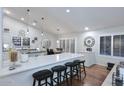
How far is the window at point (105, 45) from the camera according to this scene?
623 centimetres

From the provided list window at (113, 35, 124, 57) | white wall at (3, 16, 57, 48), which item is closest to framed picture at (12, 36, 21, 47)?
white wall at (3, 16, 57, 48)

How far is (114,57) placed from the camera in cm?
590

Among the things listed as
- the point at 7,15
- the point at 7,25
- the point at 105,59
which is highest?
the point at 7,15

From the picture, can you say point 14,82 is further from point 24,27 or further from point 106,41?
point 24,27

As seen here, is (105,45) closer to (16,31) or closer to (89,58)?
(89,58)

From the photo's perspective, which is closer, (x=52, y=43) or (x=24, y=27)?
(x=24, y=27)

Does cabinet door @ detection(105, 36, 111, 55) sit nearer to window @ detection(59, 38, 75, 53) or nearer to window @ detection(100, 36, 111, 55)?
window @ detection(100, 36, 111, 55)

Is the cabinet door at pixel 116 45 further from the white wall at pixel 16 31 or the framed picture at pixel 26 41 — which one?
the framed picture at pixel 26 41

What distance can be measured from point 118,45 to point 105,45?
773mm

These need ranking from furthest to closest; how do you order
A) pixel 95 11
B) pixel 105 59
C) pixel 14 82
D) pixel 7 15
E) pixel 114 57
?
pixel 7 15 < pixel 105 59 < pixel 114 57 < pixel 95 11 < pixel 14 82

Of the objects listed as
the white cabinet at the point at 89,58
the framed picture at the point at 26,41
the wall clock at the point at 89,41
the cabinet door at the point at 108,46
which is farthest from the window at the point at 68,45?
the framed picture at the point at 26,41
